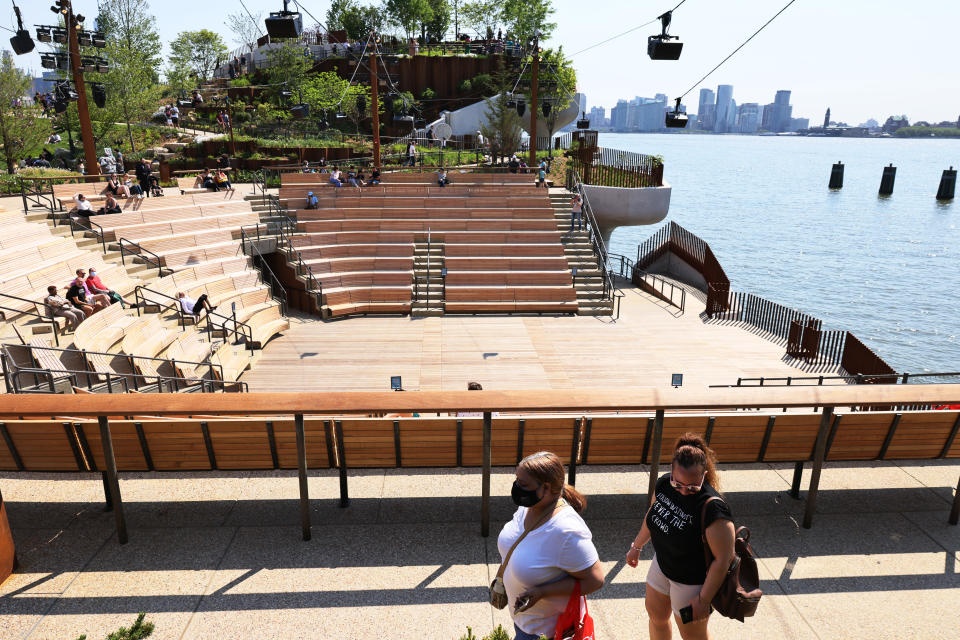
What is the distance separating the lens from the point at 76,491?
602 cm

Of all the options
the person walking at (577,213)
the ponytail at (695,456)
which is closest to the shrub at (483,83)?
the person walking at (577,213)

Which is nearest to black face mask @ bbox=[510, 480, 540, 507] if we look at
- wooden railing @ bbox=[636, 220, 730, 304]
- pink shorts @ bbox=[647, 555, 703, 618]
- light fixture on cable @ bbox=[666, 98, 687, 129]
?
pink shorts @ bbox=[647, 555, 703, 618]

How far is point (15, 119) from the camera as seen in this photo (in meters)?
27.5

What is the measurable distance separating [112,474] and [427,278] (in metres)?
14.2

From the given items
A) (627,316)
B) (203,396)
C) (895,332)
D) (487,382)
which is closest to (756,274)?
(895,332)

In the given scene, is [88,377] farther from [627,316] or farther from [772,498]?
[627,316]

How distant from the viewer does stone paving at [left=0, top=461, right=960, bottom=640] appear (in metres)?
4.31

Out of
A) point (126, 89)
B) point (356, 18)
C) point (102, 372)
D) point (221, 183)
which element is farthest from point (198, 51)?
point (102, 372)

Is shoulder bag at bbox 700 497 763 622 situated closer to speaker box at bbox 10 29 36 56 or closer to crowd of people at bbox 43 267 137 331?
crowd of people at bbox 43 267 137 331

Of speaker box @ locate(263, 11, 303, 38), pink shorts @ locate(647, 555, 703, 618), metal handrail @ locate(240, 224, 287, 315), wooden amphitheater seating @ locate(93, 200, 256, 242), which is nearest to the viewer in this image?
pink shorts @ locate(647, 555, 703, 618)

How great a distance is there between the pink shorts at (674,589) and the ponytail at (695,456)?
0.57 m

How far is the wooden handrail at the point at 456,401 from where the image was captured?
4508mm

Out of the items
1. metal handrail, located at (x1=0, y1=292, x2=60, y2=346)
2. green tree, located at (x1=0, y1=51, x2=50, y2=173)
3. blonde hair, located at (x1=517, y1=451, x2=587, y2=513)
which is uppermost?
green tree, located at (x1=0, y1=51, x2=50, y2=173)

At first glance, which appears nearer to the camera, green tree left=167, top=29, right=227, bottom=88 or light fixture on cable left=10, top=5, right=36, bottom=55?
light fixture on cable left=10, top=5, right=36, bottom=55
